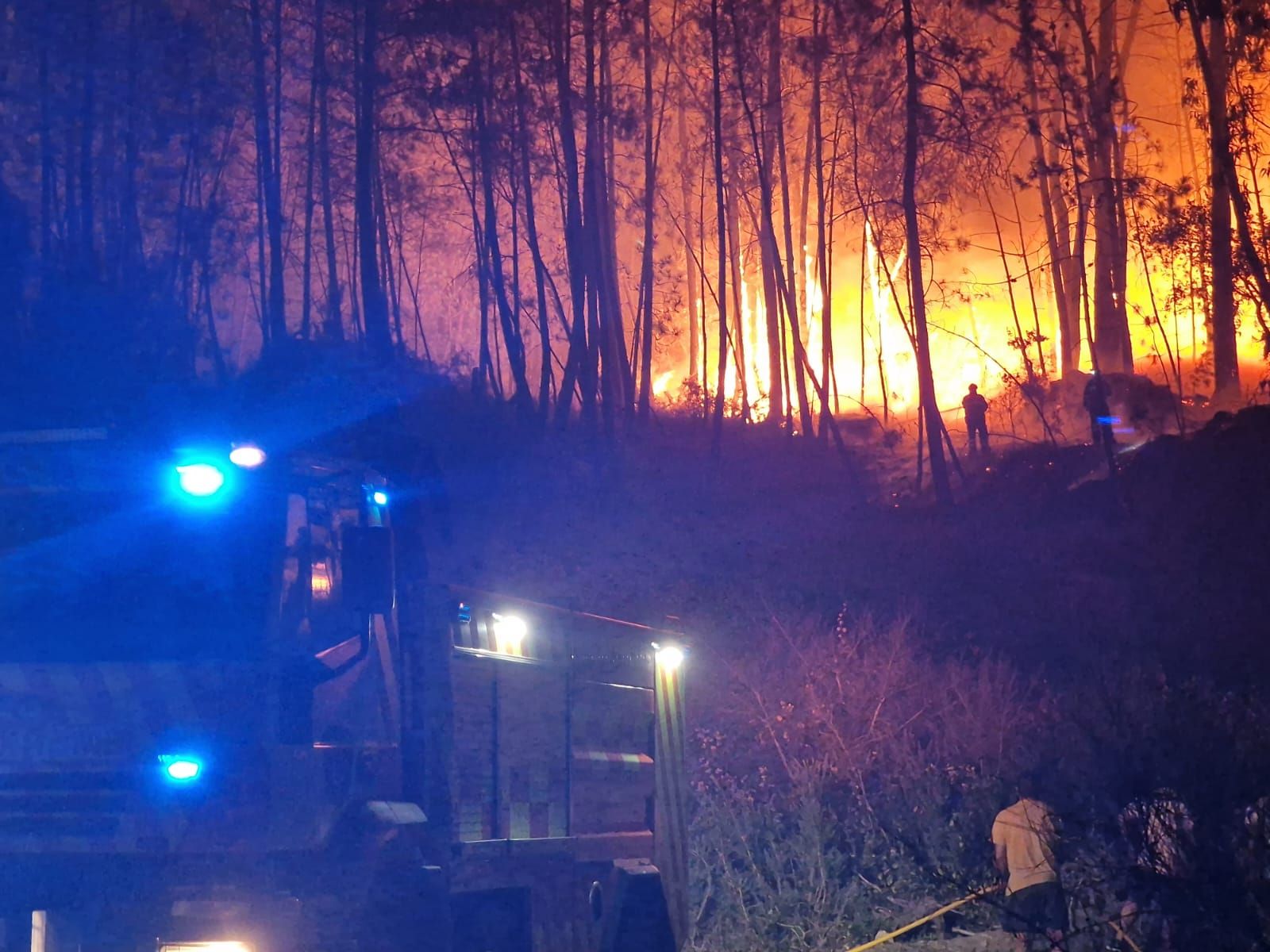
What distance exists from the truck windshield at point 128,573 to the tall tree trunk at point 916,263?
2088 centimetres

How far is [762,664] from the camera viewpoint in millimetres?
17125

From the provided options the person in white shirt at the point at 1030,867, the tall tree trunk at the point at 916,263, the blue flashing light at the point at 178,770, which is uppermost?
the tall tree trunk at the point at 916,263

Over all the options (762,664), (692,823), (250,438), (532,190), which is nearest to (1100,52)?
(532,190)

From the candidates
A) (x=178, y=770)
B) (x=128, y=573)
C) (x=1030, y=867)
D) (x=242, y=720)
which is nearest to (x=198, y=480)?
(x=128, y=573)

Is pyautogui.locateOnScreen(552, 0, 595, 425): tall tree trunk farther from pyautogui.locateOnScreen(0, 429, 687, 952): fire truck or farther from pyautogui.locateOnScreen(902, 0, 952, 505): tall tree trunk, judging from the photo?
pyautogui.locateOnScreen(0, 429, 687, 952): fire truck

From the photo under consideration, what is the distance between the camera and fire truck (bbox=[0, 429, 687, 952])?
446 cm

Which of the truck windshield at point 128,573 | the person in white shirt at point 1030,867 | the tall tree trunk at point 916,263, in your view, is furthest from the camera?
the tall tree trunk at point 916,263

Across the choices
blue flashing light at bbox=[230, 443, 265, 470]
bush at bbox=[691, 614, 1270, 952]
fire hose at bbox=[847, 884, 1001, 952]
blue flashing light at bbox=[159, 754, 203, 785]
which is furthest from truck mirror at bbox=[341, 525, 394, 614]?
fire hose at bbox=[847, 884, 1001, 952]

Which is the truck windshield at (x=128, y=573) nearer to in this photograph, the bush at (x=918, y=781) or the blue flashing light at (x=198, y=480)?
the blue flashing light at (x=198, y=480)

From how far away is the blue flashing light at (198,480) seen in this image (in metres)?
4.90

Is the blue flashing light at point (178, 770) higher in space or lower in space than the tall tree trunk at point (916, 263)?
lower

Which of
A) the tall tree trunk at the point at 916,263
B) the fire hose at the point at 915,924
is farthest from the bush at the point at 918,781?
the tall tree trunk at the point at 916,263

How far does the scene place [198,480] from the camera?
491 centimetres

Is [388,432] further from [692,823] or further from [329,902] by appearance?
[329,902]
